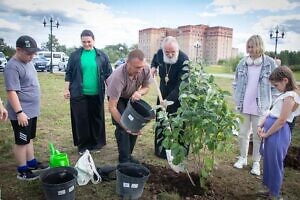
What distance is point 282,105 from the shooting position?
2777 millimetres

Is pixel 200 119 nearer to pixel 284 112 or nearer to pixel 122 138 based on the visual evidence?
pixel 284 112

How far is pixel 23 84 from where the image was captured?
3023mm

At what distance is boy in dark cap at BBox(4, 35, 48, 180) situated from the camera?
2.90m

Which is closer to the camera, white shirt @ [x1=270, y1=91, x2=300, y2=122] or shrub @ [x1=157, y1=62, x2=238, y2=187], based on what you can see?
shrub @ [x1=157, y1=62, x2=238, y2=187]

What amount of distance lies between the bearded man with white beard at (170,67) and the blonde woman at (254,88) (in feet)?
2.43

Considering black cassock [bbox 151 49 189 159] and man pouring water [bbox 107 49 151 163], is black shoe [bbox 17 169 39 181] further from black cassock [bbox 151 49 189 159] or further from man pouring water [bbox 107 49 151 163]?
black cassock [bbox 151 49 189 159]

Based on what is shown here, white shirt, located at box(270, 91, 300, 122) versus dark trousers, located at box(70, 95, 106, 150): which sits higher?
white shirt, located at box(270, 91, 300, 122)

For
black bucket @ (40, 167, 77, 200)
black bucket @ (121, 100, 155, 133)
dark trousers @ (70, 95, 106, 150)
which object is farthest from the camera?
dark trousers @ (70, 95, 106, 150)

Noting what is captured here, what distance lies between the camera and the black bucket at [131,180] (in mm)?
2725

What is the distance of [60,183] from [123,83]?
1.18m

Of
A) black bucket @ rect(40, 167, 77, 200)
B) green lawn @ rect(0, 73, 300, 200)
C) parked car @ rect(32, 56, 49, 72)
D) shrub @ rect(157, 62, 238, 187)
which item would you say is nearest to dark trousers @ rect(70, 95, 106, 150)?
green lawn @ rect(0, 73, 300, 200)

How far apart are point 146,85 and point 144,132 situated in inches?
84.7

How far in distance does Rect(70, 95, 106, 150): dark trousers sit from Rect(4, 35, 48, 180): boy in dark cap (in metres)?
0.87

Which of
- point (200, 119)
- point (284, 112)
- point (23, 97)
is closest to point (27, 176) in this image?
point (23, 97)
